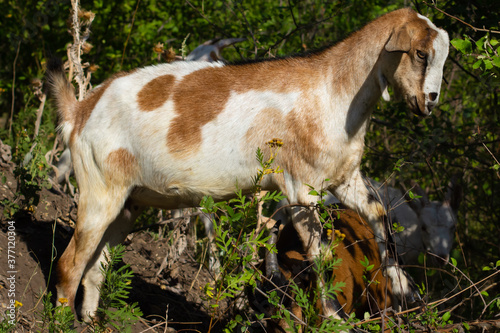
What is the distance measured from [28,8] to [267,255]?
19.3 feet

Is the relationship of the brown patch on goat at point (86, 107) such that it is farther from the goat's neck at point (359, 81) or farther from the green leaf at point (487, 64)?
the green leaf at point (487, 64)

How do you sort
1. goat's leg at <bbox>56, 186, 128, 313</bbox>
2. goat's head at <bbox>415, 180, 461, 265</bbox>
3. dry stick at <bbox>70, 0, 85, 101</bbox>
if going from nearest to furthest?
1. goat's leg at <bbox>56, 186, 128, 313</bbox>
2. dry stick at <bbox>70, 0, 85, 101</bbox>
3. goat's head at <bbox>415, 180, 461, 265</bbox>

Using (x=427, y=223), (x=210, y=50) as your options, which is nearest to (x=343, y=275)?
(x=427, y=223)

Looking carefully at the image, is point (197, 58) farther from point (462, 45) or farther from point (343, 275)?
point (462, 45)

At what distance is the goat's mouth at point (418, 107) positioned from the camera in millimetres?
3494

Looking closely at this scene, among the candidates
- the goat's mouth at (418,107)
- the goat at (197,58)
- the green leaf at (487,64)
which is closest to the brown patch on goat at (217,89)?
the goat's mouth at (418,107)

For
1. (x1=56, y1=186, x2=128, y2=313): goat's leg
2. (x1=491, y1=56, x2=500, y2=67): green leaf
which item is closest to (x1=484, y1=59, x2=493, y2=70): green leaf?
(x1=491, y1=56, x2=500, y2=67): green leaf

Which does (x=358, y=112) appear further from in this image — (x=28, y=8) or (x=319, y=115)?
(x=28, y=8)

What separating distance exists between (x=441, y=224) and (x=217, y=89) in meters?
3.16

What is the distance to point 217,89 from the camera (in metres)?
4.00

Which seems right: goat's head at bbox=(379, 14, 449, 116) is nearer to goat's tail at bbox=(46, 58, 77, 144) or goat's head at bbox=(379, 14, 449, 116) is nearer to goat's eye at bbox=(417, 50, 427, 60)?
goat's eye at bbox=(417, 50, 427, 60)

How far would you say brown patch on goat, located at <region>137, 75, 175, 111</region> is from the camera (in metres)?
4.04

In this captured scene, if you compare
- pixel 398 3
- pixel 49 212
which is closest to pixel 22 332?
pixel 49 212

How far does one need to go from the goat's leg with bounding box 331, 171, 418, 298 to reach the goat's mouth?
59cm
